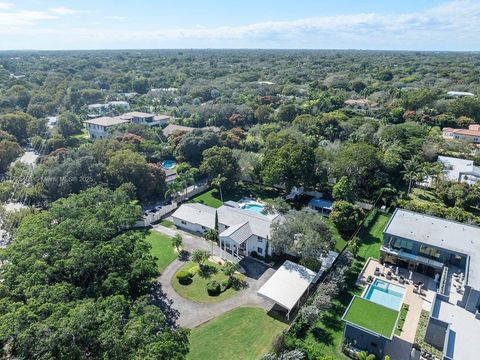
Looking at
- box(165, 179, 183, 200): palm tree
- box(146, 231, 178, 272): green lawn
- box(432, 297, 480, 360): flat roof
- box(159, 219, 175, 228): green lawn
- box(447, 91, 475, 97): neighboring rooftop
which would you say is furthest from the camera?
box(447, 91, 475, 97): neighboring rooftop

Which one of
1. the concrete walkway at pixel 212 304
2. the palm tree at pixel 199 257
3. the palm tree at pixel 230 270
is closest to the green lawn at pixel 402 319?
the concrete walkway at pixel 212 304

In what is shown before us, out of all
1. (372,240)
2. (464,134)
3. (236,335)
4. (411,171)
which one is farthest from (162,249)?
(464,134)

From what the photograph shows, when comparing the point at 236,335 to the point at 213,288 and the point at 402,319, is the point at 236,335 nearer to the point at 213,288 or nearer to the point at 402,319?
the point at 213,288

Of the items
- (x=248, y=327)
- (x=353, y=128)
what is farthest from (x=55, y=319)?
(x=353, y=128)

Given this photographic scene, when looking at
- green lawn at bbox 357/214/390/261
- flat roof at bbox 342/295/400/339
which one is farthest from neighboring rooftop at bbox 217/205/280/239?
flat roof at bbox 342/295/400/339

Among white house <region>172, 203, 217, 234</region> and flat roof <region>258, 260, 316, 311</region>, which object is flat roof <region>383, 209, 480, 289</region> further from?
white house <region>172, 203, 217, 234</region>

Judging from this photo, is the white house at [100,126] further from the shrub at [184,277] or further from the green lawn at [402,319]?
the green lawn at [402,319]

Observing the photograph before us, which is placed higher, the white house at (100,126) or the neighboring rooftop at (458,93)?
the neighboring rooftop at (458,93)
